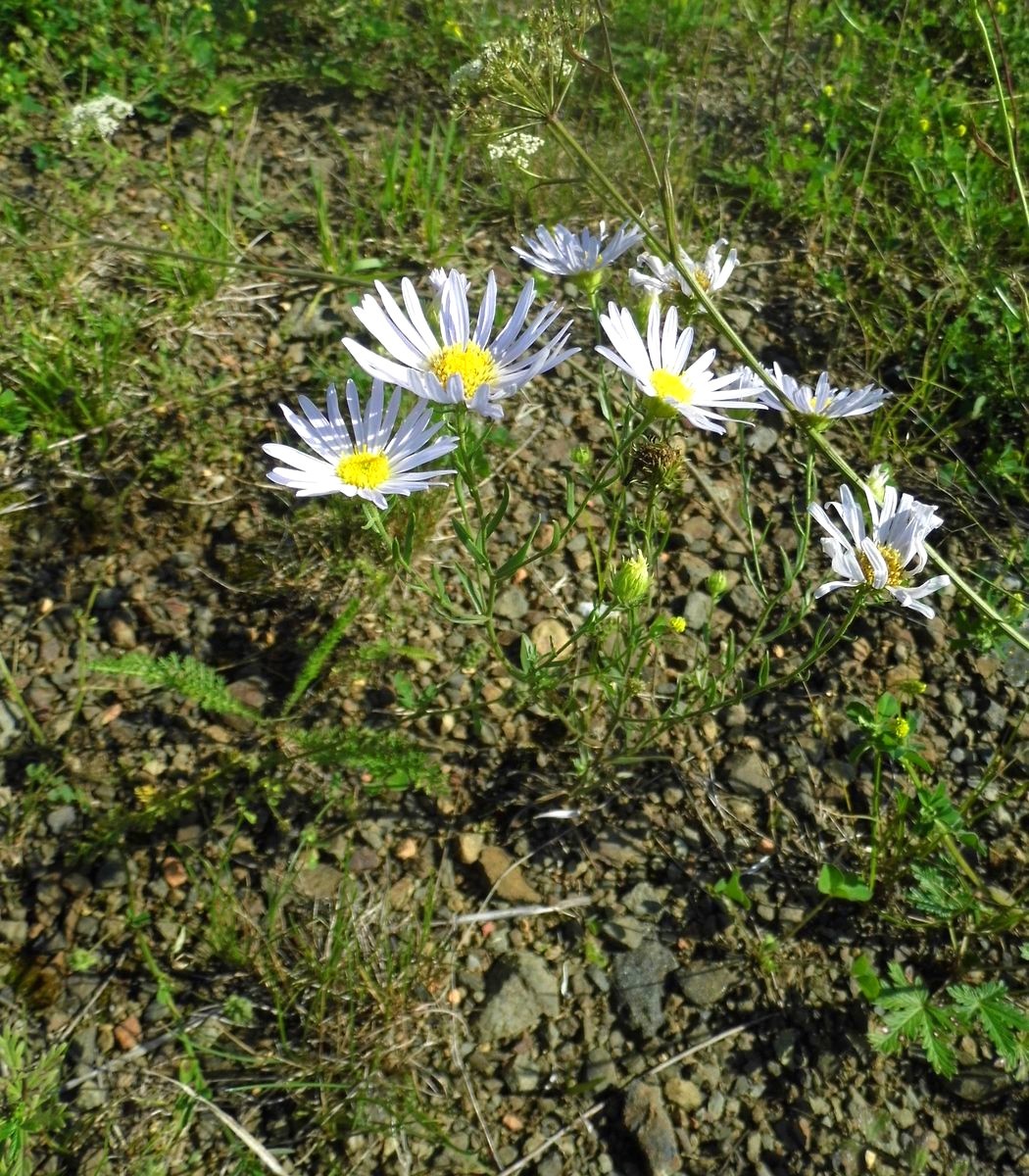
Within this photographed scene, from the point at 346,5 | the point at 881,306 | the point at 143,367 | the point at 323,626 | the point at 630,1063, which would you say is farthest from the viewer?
the point at 346,5

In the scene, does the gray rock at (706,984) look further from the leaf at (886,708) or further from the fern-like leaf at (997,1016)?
the leaf at (886,708)

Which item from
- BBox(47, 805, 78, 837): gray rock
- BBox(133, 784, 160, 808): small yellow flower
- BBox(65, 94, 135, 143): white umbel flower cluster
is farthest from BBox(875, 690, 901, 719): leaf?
BBox(65, 94, 135, 143): white umbel flower cluster

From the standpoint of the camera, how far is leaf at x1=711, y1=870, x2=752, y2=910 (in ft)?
5.68

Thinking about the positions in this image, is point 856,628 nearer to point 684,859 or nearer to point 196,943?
point 684,859

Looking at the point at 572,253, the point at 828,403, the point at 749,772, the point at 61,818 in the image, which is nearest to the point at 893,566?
the point at 828,403

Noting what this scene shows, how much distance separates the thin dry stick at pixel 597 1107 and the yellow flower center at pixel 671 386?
1095 millimetres

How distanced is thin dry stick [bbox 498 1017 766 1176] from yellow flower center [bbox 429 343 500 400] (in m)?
1.19

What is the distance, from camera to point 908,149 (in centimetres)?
282

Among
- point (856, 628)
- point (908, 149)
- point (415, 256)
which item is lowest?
point (856, 628)

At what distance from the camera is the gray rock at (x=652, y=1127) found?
4.99ft

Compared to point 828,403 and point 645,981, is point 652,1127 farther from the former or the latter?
point 828,403

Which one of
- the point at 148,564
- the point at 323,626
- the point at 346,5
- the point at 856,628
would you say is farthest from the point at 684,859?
the point at 346,5

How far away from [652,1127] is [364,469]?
3.88 ft

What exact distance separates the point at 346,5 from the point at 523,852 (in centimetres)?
291
